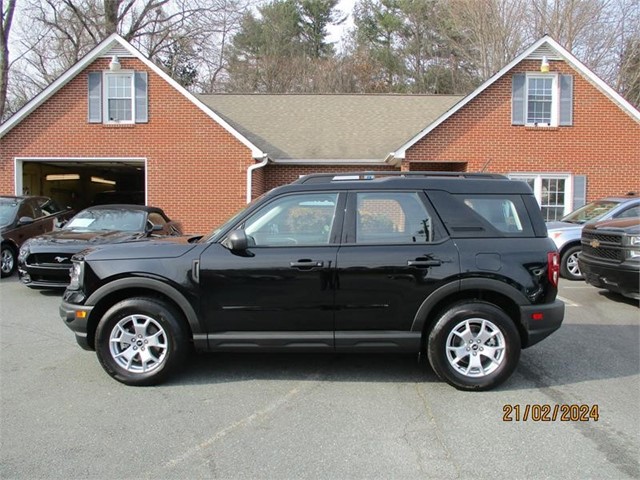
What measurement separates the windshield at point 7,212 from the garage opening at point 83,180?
13.8 ft

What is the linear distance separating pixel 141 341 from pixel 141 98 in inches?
469

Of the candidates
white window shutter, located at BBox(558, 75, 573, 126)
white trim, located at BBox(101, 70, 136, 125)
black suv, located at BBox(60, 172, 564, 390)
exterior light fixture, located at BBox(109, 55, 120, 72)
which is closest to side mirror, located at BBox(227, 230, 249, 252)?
black suv, located at BBox(60, 172, 564, 390)

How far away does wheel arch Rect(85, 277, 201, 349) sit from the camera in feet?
14.7

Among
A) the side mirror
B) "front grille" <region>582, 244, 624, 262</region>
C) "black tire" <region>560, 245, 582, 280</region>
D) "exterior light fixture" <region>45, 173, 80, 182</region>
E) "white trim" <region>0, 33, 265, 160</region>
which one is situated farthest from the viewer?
"exterior light fixture" <region>45, 173, 80, 182</region>

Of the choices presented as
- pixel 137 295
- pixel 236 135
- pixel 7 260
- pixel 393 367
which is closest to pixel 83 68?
pixel 236 135

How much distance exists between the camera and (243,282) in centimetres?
445

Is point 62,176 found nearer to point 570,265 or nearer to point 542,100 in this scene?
point 542,100

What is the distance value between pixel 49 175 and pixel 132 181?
546cm

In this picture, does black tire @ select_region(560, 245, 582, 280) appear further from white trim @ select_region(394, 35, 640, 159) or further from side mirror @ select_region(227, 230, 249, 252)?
side mirror @ select_region(227, 230, 249, 252)

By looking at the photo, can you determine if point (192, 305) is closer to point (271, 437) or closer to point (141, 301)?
point (141, 301)

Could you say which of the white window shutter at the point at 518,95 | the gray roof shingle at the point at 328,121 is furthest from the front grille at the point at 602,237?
the gray roof shingle at the point at 328,121

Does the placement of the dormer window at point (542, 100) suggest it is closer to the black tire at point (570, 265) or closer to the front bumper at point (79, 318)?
the black tire at point (570, 265)

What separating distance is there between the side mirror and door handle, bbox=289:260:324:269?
0.43 m

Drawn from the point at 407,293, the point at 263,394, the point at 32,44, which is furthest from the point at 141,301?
the point at 32,44
